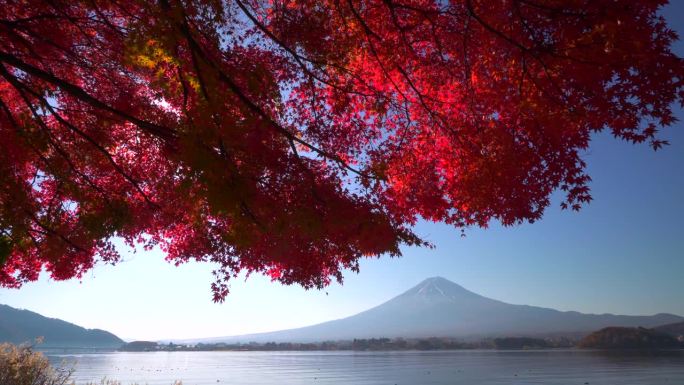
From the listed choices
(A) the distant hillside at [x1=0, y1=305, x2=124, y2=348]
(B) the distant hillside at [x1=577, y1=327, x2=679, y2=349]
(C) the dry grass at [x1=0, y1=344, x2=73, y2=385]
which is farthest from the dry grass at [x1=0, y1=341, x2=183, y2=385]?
(A) the distant hillside at [x1=0, y1=305, x2=124, y2=348]

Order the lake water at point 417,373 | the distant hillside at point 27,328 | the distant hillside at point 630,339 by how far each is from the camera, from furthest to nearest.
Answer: the distant hillside at point 27,328, the distant hillside at point 630,339, the lake water at point 417,373

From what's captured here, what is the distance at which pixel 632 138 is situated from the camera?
5891 mm

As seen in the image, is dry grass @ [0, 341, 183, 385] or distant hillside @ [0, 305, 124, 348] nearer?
dry grass @ [0, 341, 183, 385]

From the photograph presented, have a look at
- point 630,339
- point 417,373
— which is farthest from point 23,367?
point 630,339

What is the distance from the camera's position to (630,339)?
101500 millimetres

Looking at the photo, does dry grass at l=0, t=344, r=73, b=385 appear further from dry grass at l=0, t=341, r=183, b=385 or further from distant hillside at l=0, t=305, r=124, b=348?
distant hillside at l=0, t=305, r=124, b=348

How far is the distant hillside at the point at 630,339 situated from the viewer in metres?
96.8

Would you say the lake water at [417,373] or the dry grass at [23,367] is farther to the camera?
the lake water at [417,373]

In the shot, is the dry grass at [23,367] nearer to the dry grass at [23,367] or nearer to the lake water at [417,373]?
the dry grass at [23,367]

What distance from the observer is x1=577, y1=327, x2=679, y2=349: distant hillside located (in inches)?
3809

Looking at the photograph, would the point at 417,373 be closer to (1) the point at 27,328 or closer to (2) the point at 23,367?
(2) the point at 23,367

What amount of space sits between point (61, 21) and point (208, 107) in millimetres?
5638

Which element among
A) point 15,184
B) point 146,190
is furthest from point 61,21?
point 146,190

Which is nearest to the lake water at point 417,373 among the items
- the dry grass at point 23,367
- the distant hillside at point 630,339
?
the dry grass at point 23,367
